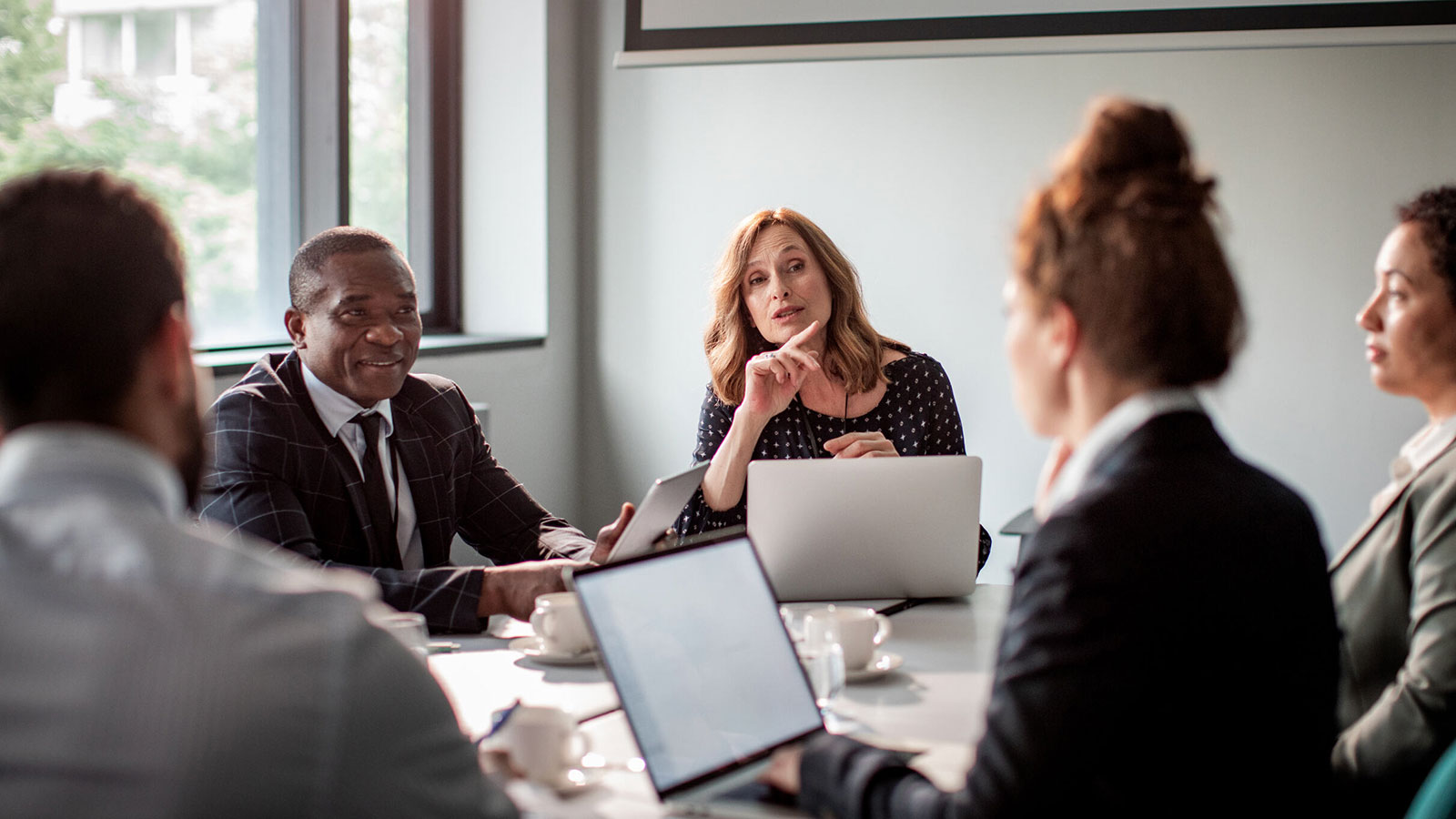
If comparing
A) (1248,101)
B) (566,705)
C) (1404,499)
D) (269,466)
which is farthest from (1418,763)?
(1248,101)

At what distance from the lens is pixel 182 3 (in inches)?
127

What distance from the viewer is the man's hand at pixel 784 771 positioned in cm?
120

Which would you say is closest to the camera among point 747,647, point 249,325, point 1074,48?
point 747,647

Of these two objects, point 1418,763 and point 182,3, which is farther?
point 182,3

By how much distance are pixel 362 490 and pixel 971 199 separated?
7.06 feet

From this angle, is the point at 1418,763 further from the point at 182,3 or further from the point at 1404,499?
the point at 182,3

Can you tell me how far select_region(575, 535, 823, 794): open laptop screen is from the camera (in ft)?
4.02

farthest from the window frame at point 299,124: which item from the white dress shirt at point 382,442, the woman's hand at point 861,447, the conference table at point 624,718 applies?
the conference table at point 624,718

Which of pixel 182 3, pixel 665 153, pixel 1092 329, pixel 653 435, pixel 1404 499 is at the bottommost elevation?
pixel 653 435

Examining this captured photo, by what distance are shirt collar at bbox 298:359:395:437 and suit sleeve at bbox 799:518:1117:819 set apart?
148 centimetres

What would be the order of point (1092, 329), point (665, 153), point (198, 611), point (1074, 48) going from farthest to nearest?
point (665, 153)
point (1074, 48)
point (1092, 329)
point (198, 611)

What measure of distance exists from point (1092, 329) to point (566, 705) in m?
0.83

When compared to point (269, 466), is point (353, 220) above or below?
above

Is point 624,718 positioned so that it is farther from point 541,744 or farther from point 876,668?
point 876,668
